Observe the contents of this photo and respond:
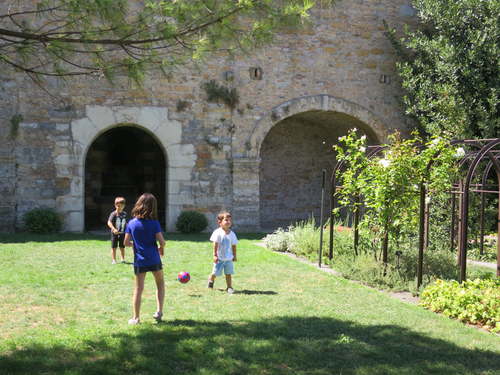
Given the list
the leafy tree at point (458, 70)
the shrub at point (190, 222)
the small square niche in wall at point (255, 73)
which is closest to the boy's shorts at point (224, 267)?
the shrub at point (190, 222)

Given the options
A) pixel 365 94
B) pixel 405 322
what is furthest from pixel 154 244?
pixel 365 94

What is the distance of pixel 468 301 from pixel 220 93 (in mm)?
8173

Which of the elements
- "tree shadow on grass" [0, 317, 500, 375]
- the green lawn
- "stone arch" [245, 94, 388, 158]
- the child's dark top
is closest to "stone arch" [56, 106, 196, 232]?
"stone arch" [245, 94, 388, 158]

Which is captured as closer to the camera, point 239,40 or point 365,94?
point 239,40

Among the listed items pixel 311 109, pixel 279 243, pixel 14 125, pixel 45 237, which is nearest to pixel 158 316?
pixel 279 243

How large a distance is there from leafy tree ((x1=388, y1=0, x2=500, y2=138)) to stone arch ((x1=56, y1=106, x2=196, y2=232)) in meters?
5.62

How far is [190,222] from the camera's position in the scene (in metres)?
11.8

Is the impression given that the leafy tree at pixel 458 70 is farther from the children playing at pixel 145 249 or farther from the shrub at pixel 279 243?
the children playing at pixel 145 249

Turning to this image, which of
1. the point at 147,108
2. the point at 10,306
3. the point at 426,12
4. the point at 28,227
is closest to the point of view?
the point at 10,306

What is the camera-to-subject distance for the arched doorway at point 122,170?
15125 mm

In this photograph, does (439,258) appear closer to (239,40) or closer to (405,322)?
(405,322)

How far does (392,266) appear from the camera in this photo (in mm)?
7137

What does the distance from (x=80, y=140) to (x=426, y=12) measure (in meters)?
8.61

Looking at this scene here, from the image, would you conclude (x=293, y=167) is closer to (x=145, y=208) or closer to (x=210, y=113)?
(x=210, y=113)
